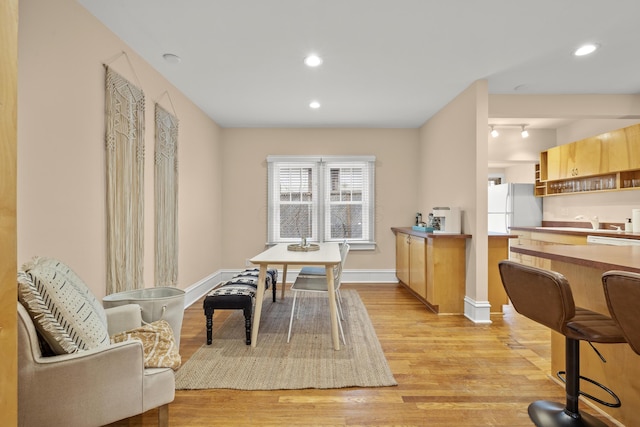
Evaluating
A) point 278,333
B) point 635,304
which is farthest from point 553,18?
point 278,333

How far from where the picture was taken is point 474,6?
2.18 metres

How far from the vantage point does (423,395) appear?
2035mm

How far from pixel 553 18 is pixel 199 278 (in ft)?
15.0

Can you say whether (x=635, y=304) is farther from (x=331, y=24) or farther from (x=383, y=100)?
(x=383, y=100)

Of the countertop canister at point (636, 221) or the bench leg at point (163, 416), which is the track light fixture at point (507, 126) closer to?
the countertop canister at point (636, 221)

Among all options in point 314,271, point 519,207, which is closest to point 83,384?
point 314,271

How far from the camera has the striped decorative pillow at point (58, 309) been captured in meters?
1.31

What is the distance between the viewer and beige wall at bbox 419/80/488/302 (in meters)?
3.38

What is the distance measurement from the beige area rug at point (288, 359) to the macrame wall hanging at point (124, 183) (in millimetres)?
907

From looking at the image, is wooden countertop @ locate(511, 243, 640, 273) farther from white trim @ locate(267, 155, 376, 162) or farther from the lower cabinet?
white trim @ locate(267, 155, 376, 162)

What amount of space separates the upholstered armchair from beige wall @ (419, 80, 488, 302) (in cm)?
314

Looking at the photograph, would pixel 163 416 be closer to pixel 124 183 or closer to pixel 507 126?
pixel 124 183

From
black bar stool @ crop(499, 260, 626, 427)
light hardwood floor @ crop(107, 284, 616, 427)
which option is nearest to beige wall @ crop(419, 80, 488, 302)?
light hardwood floor @ crop(107, 284, 616, 427)

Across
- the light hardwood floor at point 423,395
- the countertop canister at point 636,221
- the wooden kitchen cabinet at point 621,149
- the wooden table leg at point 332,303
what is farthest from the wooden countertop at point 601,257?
the wooden kitchen cabinet at point 621,149
